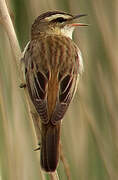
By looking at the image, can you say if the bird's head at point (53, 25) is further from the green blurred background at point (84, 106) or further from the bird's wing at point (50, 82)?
the green blurred background at point (84, 106)

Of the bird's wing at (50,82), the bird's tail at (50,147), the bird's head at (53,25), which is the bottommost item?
the bird's tail at (50,147)

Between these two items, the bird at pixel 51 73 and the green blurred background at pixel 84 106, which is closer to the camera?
the bird at pixel 51 73

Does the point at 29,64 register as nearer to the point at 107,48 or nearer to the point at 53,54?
the point at 53,54

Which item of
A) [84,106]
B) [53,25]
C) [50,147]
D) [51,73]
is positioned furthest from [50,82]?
[53,25]

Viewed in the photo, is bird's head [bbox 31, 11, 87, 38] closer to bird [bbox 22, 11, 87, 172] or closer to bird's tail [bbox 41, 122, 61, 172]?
bird [bbox 22, 11, 87, 172]

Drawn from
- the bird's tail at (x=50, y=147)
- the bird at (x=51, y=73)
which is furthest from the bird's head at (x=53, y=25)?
the bird's tail at (x=50, y=147)

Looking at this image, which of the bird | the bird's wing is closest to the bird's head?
the bird
